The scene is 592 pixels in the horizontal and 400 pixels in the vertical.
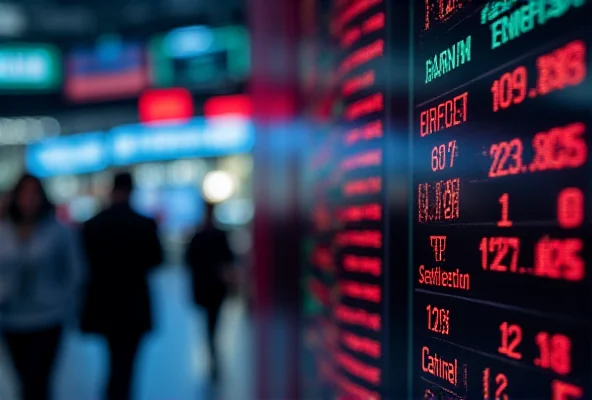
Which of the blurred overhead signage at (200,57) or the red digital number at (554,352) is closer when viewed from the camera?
the red digital number at (554,352)

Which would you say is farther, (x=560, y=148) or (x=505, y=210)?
(x=505, y=210)

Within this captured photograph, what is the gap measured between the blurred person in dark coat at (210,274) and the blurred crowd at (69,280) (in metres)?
1.22

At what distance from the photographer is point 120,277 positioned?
4.61m

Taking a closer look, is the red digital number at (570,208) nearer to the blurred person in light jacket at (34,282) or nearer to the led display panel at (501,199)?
the led display panel at (501,199)

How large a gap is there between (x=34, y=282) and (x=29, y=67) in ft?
12.7

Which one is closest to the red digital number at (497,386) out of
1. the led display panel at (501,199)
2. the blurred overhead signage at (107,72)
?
the led display panel at (501,199)

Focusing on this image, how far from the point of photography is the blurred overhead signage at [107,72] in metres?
7.69

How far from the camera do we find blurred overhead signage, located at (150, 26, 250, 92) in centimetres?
725

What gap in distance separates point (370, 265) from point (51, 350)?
98.0 inches

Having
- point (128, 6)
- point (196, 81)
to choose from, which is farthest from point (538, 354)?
point (128, 6)

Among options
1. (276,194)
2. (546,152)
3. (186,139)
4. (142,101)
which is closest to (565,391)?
(546,152)

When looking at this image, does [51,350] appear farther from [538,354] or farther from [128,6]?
[128,6]

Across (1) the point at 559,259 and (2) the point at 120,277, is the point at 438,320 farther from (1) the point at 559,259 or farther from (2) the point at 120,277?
(2) the point at 120,277

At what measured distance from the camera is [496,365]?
1.61 metres
